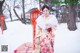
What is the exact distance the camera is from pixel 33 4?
332 inches

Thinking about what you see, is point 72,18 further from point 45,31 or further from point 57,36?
point 45,31

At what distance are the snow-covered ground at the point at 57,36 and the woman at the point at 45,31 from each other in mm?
84

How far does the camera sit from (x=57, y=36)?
848 cm

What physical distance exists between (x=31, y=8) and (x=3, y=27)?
54 centimetres

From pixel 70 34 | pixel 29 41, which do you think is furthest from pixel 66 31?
pixel 29 41

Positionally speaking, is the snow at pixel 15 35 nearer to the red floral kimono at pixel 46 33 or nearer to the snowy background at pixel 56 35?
the snowy background at pixel 56 35

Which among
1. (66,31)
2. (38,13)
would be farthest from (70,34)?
(38,13)

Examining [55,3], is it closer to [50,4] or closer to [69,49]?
[50,4]

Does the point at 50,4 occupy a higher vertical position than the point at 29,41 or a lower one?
higher

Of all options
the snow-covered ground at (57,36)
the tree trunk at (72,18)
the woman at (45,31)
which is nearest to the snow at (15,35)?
the snow-covered ground at (57,36)

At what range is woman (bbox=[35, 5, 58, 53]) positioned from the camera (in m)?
8.41

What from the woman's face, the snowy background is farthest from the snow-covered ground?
the woman's face

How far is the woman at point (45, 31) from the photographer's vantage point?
841 cm

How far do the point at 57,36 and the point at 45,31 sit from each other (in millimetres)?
208
